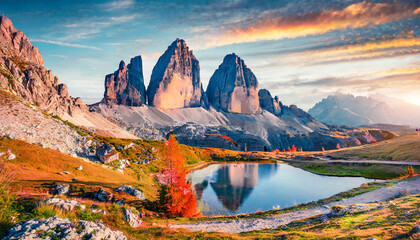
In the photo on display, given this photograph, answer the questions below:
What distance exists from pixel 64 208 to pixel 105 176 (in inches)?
958

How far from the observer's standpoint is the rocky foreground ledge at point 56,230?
8.30 m

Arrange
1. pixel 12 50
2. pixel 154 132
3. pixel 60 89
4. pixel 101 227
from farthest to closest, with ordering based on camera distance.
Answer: pixel 154 132
pixel 60 89
pixel 12 50
pixel 101 227

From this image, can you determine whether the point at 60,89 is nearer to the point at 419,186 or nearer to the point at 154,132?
the point at 154,132

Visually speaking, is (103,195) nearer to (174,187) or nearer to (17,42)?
(174,187)

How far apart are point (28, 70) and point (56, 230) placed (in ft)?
305

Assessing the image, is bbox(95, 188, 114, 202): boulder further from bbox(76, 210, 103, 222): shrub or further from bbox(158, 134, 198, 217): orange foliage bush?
bbox(76, 210, 103, 222): shrub

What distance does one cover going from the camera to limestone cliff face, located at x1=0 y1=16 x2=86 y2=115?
7169 cm

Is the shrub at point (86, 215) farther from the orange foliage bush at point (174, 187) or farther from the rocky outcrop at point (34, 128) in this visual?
the rocky outcrop at point (34, 128)

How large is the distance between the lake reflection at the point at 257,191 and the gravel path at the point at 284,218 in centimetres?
1251

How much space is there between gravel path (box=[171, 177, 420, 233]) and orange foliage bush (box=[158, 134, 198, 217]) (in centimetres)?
588

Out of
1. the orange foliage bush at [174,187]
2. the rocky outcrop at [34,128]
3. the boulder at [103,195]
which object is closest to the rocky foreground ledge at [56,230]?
the boulder at [103,195]

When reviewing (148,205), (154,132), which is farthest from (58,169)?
(154,132)

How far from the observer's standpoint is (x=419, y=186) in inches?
1373

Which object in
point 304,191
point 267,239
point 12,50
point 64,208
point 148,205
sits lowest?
point 304,191
